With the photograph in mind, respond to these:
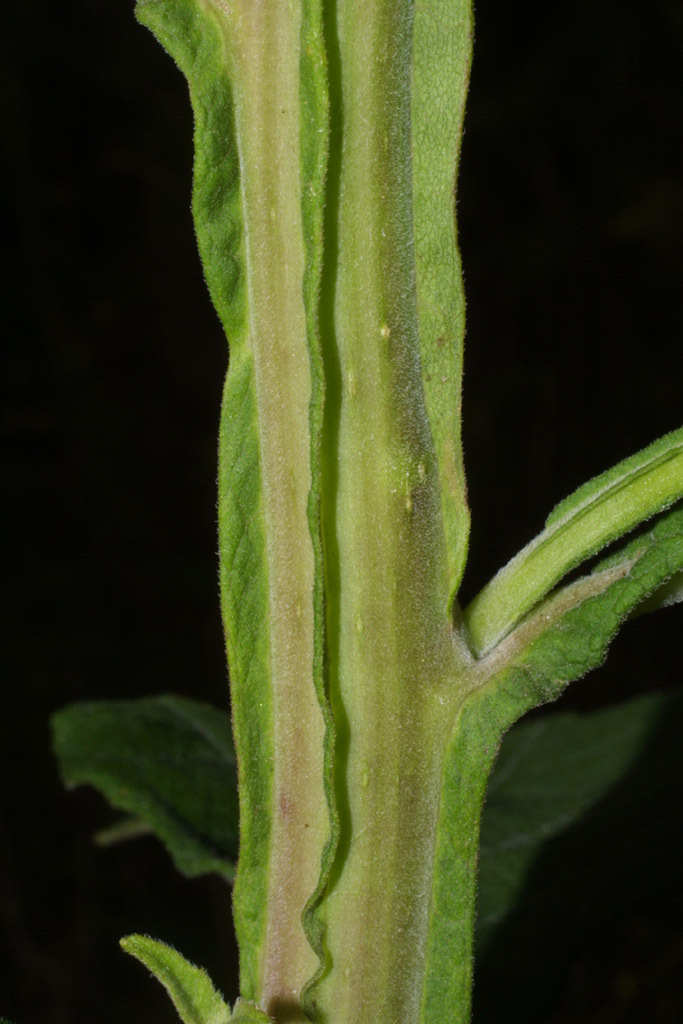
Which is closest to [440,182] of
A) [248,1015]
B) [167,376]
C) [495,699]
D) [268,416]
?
[268,416]

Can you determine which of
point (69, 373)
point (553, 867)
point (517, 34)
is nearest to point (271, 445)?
point (553, 867)

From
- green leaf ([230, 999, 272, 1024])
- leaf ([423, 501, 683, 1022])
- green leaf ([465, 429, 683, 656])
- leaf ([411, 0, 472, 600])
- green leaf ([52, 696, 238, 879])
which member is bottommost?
green leaf ([52, 696, 238, 879])

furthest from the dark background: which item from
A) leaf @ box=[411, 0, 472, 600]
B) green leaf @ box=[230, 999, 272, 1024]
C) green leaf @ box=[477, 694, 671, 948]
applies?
leaf @ box=[411, 0, 472, 600]

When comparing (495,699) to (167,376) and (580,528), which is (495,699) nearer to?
(580,528)

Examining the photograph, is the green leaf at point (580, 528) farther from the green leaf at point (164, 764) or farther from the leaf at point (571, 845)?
the leaf at point (571, 845)

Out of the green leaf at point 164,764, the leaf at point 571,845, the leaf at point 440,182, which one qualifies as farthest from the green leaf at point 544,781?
the leaf at point 440,182

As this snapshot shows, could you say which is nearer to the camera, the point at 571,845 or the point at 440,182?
the point at 440,182

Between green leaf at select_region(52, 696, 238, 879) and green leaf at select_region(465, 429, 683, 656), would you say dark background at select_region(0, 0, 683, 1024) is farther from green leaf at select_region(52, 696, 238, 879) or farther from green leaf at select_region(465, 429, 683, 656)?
green leaf at select_region(465, 429, 683, 656)
